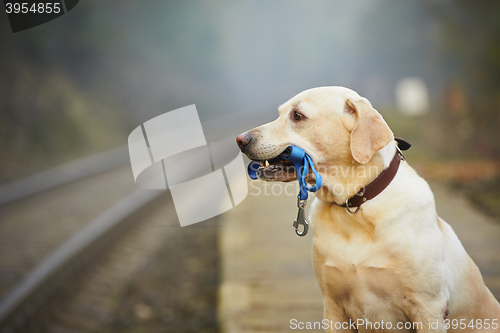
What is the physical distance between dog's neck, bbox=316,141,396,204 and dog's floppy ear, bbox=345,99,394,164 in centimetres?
12

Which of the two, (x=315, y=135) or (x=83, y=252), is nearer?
(x=315, y=135)

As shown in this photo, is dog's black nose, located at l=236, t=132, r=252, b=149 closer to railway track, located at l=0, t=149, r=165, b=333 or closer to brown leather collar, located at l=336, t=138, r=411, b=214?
brown leather collar, located at l=336, t=138, r=411, b=214

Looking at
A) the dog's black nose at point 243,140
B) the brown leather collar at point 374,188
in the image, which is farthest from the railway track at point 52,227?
the brown leather collar at point 374,188

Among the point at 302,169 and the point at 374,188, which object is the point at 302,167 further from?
the point at 374,188

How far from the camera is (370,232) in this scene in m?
2.36

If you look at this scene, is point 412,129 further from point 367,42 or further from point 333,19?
point 333,19

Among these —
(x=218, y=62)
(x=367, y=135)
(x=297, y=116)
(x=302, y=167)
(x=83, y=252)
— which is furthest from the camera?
(x=218, y=62)

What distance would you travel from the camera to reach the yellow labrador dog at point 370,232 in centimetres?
228

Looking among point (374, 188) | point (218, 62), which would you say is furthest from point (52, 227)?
point (218, 62)

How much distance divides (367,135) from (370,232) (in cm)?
51

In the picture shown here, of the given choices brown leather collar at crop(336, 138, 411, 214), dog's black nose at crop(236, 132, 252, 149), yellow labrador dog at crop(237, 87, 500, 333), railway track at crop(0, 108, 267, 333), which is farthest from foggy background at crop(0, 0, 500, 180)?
dog's black nose at crop(236, 132, 252, 149)

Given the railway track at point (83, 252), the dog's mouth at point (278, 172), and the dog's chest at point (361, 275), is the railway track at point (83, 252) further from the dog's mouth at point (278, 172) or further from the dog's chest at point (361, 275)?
the dog's mouth at point (278, 172)

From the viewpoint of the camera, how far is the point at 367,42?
3189 cm

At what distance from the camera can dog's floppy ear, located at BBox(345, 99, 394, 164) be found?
227 centimetres
